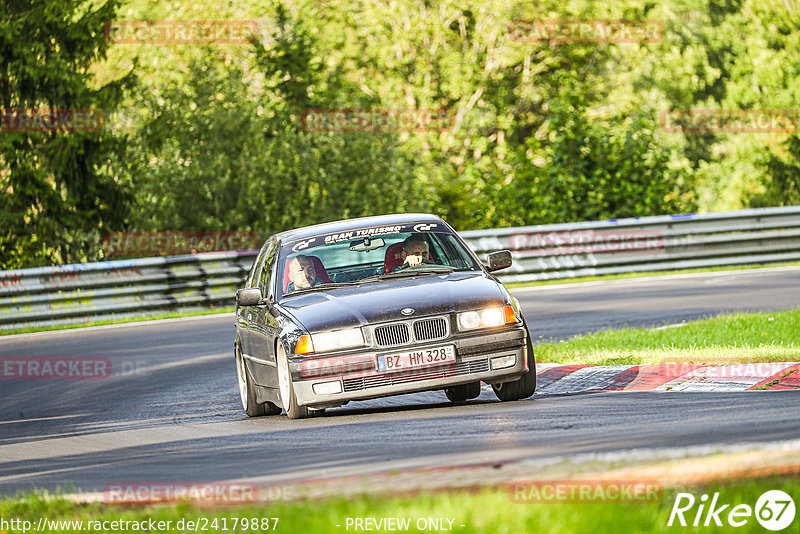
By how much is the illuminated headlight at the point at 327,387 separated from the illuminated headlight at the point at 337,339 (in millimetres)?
246

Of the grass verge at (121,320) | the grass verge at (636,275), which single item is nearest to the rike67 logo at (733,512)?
the grass verge at (121,320)

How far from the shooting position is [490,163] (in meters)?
46.3

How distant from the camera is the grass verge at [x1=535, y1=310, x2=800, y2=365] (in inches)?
442

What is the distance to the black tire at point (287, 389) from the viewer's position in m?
9.81

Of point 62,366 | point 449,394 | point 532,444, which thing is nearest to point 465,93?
point 62,366

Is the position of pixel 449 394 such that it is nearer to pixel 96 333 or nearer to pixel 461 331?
pixel 461 331

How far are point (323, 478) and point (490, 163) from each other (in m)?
40.2
